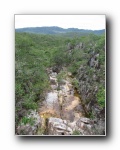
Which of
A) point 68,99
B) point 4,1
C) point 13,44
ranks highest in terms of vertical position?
point 4,1

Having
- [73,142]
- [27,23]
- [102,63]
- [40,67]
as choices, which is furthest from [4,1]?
[73,142]

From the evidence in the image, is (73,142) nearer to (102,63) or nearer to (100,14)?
(102,63)

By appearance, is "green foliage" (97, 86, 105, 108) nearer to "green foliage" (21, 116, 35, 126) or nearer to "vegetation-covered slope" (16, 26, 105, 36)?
"vegetation-covered slope" (16, 26, 105, 36)

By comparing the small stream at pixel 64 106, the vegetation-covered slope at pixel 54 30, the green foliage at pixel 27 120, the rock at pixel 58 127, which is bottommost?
the rock at pixel 58 127

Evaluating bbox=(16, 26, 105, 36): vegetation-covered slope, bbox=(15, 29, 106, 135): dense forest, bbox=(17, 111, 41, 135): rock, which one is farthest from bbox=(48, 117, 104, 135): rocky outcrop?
bbox=(16, 26, 105, 36): vegetation-covered slope

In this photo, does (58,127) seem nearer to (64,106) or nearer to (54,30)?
(64,106)

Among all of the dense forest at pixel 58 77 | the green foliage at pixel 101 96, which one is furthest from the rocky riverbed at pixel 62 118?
the green foliage at pixel 101 96

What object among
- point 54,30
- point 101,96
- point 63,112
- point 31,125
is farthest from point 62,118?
point 54,30

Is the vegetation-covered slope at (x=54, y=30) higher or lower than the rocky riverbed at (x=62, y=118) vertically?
higher

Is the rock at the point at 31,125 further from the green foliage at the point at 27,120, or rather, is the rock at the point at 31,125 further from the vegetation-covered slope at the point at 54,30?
the vegetation-covered slope at the point at 54,30
